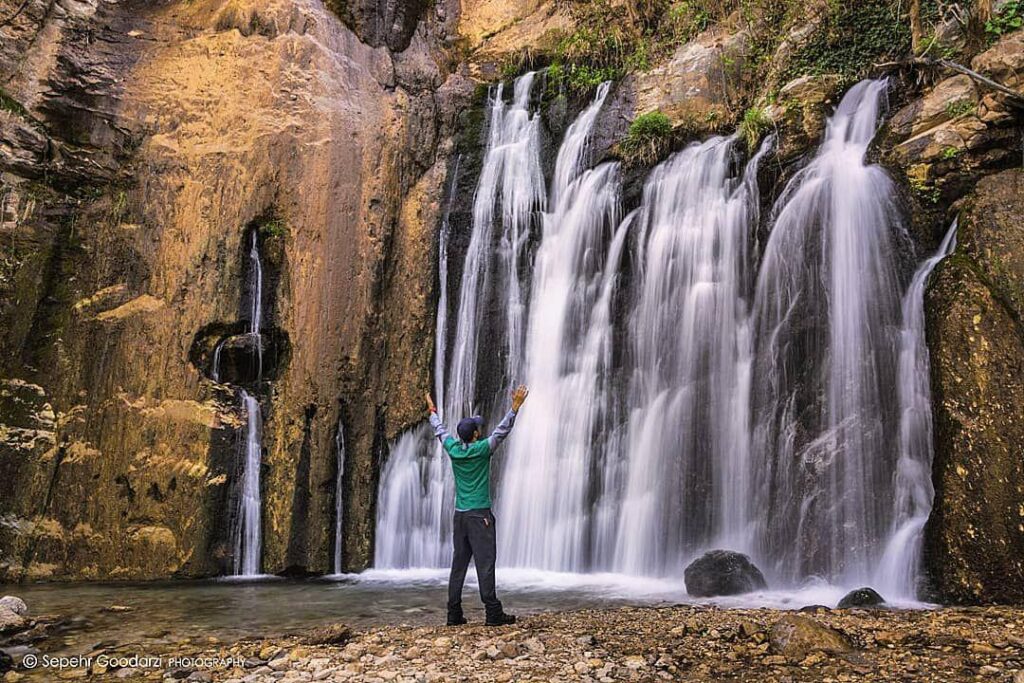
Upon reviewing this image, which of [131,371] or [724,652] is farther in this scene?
[131,371]

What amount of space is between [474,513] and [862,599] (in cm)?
359

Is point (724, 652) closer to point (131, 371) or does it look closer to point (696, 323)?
point (696, 323)

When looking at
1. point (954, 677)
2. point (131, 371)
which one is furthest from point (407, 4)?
point (954, 677)

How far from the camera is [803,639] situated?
15.5 ft

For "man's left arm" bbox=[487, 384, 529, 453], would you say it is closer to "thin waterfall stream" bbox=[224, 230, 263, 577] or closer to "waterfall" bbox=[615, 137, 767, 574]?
"waterfall" bbox=[615, 137, 767, 574]

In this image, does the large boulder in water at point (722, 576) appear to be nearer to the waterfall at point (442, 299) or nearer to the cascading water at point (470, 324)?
the cascading water at point (470, 324)

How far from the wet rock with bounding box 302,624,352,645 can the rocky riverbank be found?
0.01 metres

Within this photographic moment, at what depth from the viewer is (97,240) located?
11453mm

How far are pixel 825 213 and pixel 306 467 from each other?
8.34 metres

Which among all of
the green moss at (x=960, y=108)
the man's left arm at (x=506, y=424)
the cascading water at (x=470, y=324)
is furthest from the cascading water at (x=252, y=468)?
the green moss at (x=960, y=108)

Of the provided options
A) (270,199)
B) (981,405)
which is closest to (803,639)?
(981,405)

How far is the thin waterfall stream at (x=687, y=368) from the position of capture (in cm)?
816

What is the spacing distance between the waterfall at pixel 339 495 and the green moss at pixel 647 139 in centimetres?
671

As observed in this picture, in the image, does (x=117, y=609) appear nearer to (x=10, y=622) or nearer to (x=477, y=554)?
(x=10, y=622)
